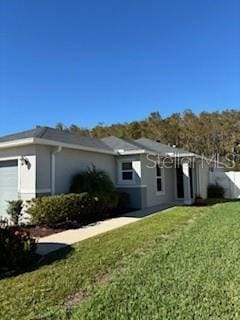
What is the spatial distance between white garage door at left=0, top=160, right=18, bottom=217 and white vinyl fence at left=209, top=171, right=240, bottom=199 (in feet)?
56.8

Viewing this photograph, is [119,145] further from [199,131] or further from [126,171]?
[199,131]

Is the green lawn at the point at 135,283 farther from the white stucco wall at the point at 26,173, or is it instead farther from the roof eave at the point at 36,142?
the roof eave at the point at 36,142

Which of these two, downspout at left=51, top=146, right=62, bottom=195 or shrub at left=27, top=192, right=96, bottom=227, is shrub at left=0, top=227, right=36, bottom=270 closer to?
shrub at left=27, top=192, right=96, bottom=227

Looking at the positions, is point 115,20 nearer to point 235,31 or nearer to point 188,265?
point 235,31

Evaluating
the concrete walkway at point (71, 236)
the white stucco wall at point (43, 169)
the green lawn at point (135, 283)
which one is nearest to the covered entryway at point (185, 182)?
the concrete walkway at point (71, 236)

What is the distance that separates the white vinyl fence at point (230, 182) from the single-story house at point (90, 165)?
4.59ft

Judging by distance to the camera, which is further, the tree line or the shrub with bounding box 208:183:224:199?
the tree line

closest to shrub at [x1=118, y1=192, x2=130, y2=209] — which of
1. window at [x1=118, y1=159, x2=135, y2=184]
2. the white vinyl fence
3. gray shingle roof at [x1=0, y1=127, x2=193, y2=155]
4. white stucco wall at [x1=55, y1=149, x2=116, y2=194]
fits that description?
window at [x1=118, y1=159, x2=135, y2=184]

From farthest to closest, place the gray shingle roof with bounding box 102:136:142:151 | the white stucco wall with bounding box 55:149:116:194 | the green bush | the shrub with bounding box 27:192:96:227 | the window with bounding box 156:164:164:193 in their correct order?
the window with bounding box 156:164:164:193 → the gray shingle roof with bounding box 102:136:142:151 → the green bush → the white stucco wall with bounding box 55:149:116:194 → the shrub with bounding box 27:192:96:227

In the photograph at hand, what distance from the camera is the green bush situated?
13617 mm

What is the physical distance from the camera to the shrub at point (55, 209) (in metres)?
11.3

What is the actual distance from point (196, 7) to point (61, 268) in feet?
41.5

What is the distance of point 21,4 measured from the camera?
11641mm

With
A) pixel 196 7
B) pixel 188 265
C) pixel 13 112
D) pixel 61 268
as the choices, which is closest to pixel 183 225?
pixel 188 265
